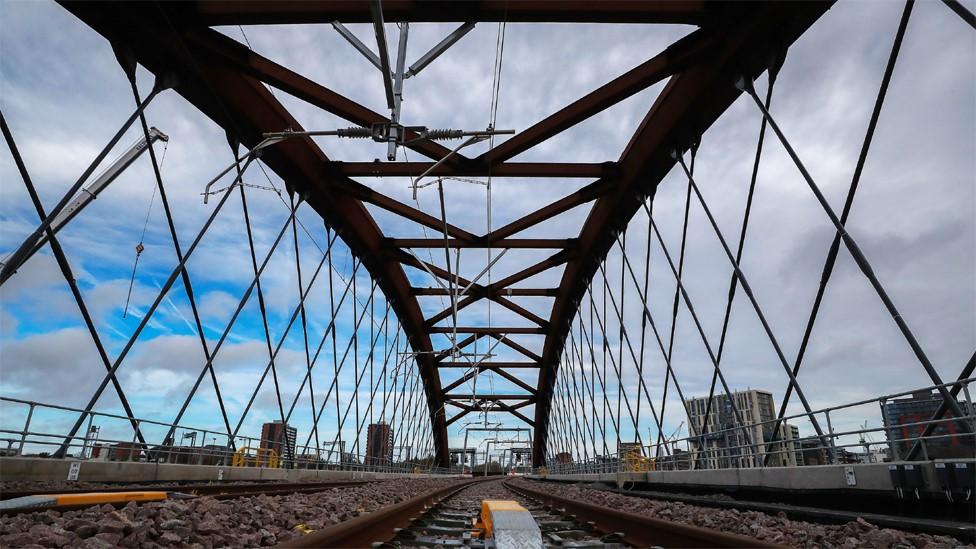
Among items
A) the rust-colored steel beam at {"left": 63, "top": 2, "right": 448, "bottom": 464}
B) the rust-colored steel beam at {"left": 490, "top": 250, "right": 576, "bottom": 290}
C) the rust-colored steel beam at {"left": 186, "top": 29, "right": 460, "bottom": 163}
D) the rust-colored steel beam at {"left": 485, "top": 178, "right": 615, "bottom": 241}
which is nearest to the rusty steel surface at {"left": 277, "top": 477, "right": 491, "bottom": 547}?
the rust-colored steel beam at {"left": 186, "top": 29, "right": 460, "bottom": 163}

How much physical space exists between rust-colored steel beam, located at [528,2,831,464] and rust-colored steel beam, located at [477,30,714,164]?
465mm

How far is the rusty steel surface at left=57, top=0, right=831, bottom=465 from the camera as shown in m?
10.1

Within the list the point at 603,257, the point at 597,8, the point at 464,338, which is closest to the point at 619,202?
the point at 603,257

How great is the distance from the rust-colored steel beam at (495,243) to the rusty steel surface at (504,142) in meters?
0.06

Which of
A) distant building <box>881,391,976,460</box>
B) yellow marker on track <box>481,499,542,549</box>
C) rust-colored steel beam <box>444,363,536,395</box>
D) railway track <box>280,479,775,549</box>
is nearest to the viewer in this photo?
railway track <box>280,479,775,549</box>

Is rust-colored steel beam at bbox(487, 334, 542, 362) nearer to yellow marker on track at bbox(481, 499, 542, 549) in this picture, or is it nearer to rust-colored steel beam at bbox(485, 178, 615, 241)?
rust-colored steel beam at bbox(485, 178, 615, 241)

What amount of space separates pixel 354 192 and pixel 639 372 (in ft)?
37.1

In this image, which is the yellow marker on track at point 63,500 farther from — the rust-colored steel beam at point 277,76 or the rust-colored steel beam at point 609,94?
the rust-colored steel beam at point 609,94

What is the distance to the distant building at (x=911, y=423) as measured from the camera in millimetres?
5469

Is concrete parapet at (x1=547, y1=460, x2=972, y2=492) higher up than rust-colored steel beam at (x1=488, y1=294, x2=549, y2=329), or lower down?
lower down

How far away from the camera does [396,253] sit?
23.8 meters

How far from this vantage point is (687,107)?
1289cm

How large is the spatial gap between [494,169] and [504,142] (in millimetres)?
940

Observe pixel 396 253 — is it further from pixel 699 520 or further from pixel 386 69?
pixel 699 520
